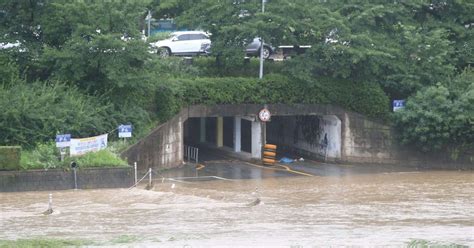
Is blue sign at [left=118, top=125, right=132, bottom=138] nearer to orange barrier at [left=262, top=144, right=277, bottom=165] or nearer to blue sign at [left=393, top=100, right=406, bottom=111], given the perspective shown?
orange barrier at [left=262, top=144, right=277, bottom=165]

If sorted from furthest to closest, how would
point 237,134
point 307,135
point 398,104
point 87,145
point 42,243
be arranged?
point 307,135
point 237,134
point 398,104
point 87,145
point 42,243

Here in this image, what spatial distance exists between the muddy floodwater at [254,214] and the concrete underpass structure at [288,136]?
4.56m

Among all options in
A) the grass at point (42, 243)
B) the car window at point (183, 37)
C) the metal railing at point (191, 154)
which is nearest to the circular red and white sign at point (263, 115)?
the metal railing at point (191, 154)

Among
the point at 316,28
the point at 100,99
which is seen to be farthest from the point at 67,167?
the point at 316,28

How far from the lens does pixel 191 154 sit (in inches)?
1866

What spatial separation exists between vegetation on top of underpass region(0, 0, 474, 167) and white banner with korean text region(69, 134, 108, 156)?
1286 millimetres

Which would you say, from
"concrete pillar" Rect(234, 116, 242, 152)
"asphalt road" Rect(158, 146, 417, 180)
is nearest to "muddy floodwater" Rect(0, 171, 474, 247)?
"asphalt road" Rect(158, 146, 417, 180)

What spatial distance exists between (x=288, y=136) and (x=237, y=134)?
14.5 feet

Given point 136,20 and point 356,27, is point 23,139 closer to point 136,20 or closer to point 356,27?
point 136,20

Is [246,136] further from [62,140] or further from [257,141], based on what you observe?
[62,140]

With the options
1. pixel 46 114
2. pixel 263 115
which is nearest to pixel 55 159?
pixel 46 114

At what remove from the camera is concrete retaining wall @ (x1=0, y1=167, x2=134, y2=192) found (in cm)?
3300

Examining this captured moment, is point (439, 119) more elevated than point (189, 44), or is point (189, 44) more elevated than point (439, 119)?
point (189, 44)

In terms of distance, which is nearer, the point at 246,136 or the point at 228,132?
the point at 246,136
